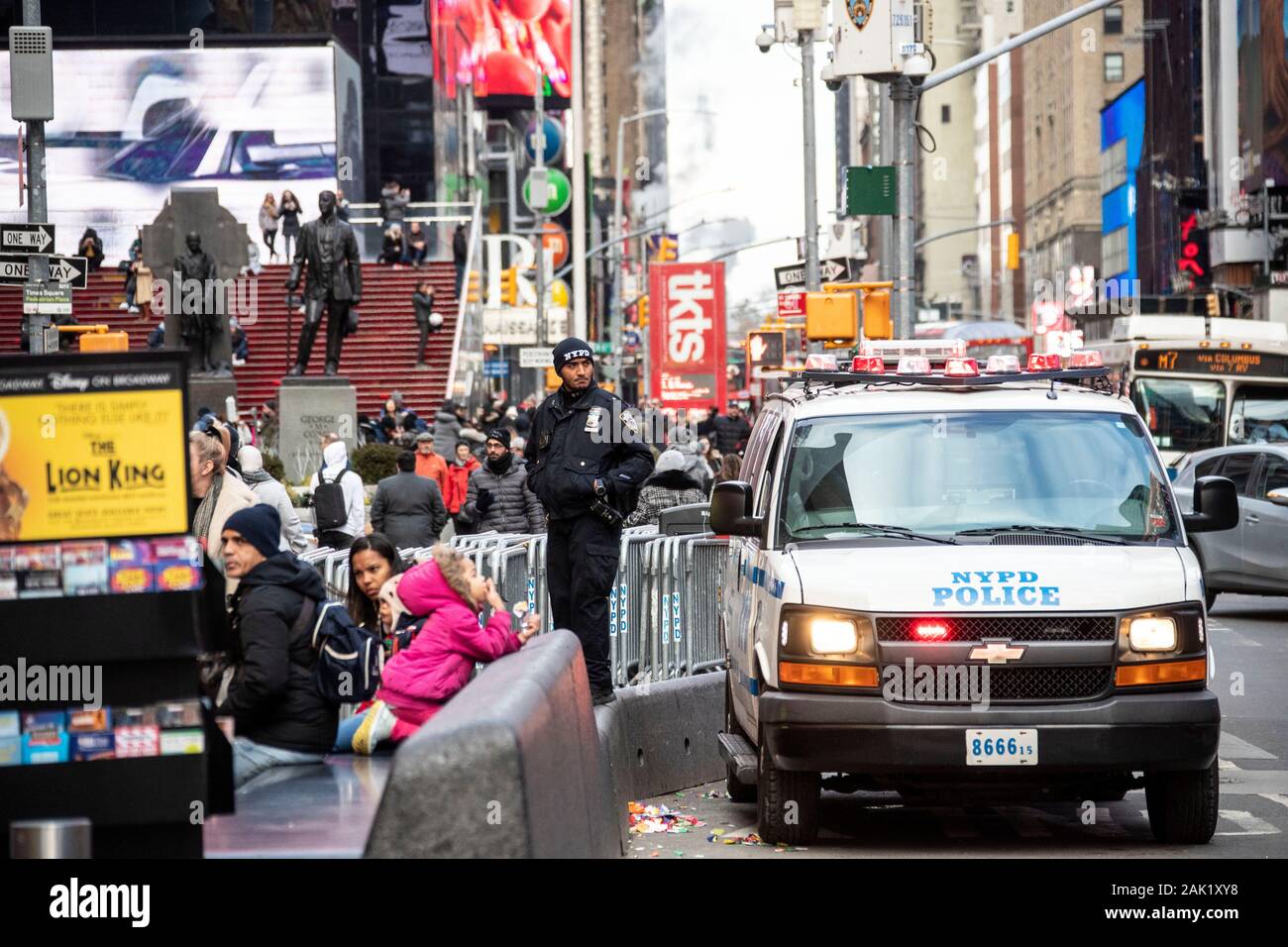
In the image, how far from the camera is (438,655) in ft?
26.8

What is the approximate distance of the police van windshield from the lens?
9.53 m

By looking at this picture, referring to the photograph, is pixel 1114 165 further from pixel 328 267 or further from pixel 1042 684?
pixel 1042 684

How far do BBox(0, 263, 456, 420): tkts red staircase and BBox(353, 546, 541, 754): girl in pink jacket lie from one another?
114 feet

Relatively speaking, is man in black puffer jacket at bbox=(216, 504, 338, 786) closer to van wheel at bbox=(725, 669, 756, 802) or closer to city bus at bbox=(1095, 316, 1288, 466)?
van wheel at bbox=(725, 669, 756, 802)

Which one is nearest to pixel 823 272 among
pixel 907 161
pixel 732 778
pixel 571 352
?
pixel 907 161

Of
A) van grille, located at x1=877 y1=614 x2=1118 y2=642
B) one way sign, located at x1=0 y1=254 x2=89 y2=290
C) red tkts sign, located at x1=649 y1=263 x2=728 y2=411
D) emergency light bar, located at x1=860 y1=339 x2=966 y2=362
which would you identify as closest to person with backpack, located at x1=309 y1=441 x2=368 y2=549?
one way sign, located at x1=0 y1=254 x2=89 y2=290

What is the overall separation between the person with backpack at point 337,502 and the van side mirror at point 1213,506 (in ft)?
29.6

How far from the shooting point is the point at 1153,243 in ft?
298

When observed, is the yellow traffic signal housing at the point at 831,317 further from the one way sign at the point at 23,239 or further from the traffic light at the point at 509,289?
the traffic light at the point at 509,289

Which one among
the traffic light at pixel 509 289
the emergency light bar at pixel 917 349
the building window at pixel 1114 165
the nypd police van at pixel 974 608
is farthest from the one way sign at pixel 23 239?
the building window at pixel 1114 165

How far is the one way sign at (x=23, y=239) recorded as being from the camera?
18.5 m
